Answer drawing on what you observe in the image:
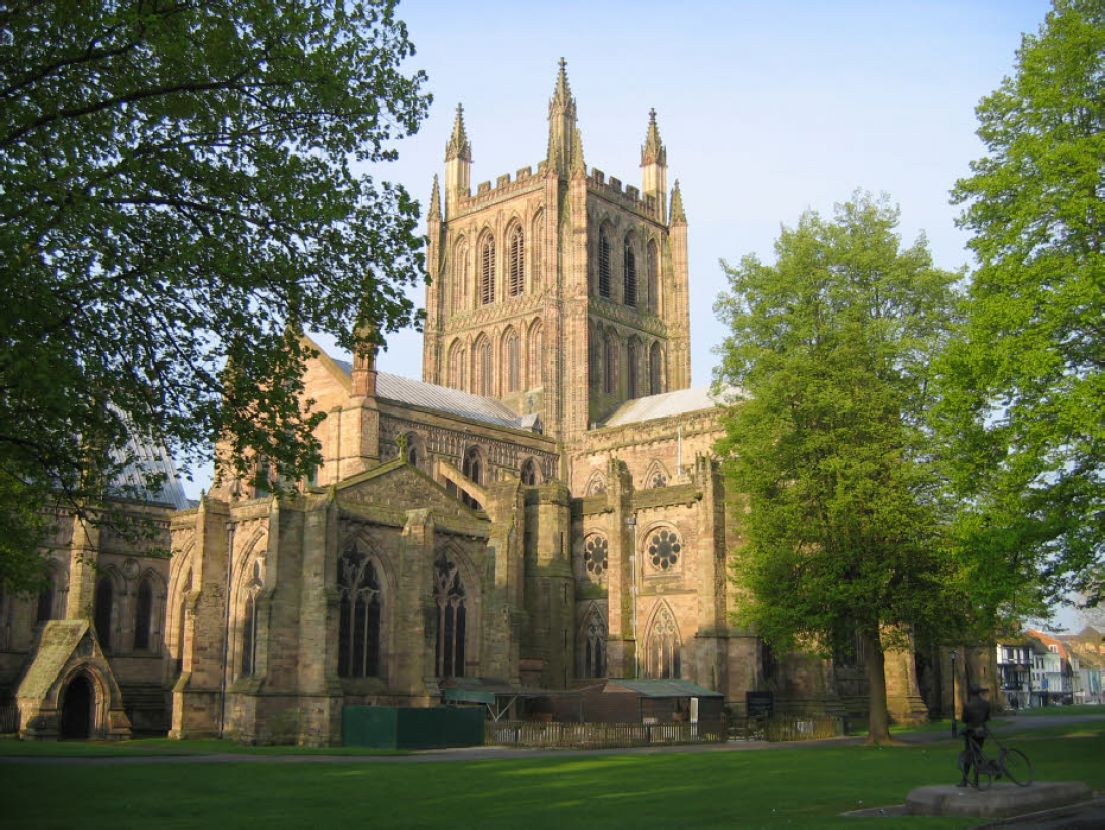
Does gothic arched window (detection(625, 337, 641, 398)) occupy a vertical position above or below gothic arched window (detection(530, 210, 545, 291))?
below

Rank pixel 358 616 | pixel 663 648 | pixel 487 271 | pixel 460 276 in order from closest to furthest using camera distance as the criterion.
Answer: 1. pixel 358 616
2. pixel 663 648
3. pixel 487 271
4. pixel 460 276

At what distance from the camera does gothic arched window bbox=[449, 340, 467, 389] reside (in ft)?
250

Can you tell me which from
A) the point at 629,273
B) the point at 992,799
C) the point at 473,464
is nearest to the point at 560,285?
the point at 629,273

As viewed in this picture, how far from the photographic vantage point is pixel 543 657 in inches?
1889

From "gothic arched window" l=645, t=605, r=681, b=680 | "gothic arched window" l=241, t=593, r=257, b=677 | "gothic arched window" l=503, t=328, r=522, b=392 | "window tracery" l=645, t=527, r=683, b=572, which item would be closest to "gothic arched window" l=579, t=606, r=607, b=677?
"gothic arched window" l=645, t=605, r=681, b=680

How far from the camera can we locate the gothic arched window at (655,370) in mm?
76250

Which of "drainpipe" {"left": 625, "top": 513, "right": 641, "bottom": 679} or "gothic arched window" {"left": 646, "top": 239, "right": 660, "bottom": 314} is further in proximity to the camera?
"gothic arched window" {"left": 646, "top": 239, "right": 660, "bottom": 314}

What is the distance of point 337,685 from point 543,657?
1393 centimetres

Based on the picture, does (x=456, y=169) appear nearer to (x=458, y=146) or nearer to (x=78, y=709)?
(x=458, y=146)

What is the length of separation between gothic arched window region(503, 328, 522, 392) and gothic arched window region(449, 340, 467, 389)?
3.82 m

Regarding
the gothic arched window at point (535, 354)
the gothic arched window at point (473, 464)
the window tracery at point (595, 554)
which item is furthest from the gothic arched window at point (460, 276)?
the window tracery at point (595, 554)

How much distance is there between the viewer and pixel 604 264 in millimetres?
74938

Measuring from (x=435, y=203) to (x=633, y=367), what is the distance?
19.3 m

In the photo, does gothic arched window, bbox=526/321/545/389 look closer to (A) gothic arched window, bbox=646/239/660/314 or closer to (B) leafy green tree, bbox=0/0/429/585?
(A) gothic arched window, bbox=646/239/660/314
